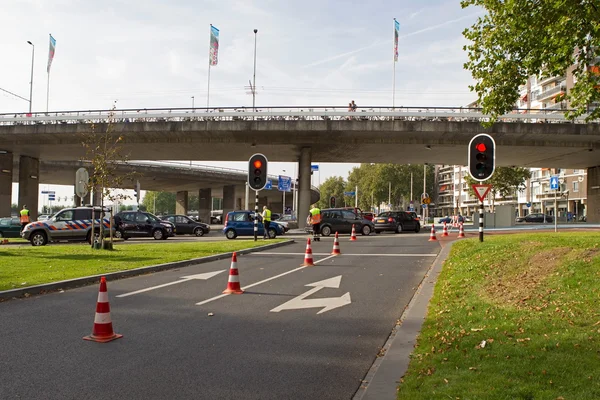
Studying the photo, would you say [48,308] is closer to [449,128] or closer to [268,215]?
[268,215]

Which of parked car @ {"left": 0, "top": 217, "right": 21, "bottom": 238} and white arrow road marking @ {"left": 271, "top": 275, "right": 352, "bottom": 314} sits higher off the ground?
parked car @ {"left": 0, "top": 217, "right": 21, "bottom": 238}

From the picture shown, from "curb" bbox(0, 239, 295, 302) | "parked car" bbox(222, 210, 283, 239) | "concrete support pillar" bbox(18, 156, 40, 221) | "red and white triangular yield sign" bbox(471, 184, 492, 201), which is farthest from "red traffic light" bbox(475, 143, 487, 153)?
"concrete support pillar" bbox(18, 156, 40, 221)

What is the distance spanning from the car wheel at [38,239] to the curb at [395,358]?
19.6 metres

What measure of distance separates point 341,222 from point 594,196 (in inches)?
1115

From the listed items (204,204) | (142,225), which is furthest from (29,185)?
(204,204)

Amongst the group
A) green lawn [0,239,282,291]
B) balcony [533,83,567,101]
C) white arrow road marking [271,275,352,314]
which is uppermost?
balcony [533,83,567,101]

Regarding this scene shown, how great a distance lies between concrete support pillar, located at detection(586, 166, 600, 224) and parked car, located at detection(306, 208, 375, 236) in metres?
25.7

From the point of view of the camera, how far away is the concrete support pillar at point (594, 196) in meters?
45.2

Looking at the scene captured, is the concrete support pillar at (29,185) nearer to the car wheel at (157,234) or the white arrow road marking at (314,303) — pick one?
the car wheel at (157,234)

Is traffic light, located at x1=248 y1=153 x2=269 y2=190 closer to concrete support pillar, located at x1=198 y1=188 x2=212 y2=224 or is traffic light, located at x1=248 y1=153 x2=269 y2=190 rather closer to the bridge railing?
the bridge railing

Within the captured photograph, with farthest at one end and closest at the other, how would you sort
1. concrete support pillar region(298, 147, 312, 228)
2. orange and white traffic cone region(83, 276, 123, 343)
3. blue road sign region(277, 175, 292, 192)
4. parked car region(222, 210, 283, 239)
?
blue road sign region(277, 175, 292, 192) → concrete support pillar region(298, 147, 312, 228) → parked car region(222, 210, 283, 239) → orange and white traffic cone region(83, 276, 123, 343)

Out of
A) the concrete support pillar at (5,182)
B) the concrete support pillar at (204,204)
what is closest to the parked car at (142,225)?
the concrete support pillar at (5,182)

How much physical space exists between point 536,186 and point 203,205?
5656cm

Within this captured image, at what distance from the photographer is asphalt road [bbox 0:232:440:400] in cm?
456
